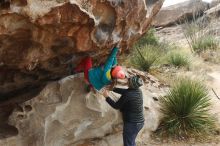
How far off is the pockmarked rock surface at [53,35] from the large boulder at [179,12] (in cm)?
1538

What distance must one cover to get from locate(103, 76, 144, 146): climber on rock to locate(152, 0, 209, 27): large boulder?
1637 cm

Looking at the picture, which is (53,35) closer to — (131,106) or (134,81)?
(134,81)

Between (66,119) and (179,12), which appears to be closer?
(66,119)

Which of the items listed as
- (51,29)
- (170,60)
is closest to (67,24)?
(51,29)

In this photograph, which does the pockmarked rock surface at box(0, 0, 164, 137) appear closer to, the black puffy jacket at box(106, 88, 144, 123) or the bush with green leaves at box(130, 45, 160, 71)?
the black puffy jacket at box(106, 88, 144, 123)

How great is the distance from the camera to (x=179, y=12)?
2255 centimetres

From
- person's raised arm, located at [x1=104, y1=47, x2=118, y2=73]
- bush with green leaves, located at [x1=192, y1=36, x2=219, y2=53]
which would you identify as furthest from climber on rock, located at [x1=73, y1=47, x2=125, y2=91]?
bush with green leaves, located at [x1=192, y1=36, x2=219, y2=53]

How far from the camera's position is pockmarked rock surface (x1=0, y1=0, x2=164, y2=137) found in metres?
5.32

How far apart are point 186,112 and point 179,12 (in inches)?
590

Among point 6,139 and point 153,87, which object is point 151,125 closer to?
point 153,87

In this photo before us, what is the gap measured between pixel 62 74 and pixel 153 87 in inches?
104

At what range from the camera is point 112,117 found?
734 cm

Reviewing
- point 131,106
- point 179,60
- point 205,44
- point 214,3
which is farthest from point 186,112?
point 214,3

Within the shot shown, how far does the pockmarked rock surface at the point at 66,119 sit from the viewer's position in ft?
22.5
